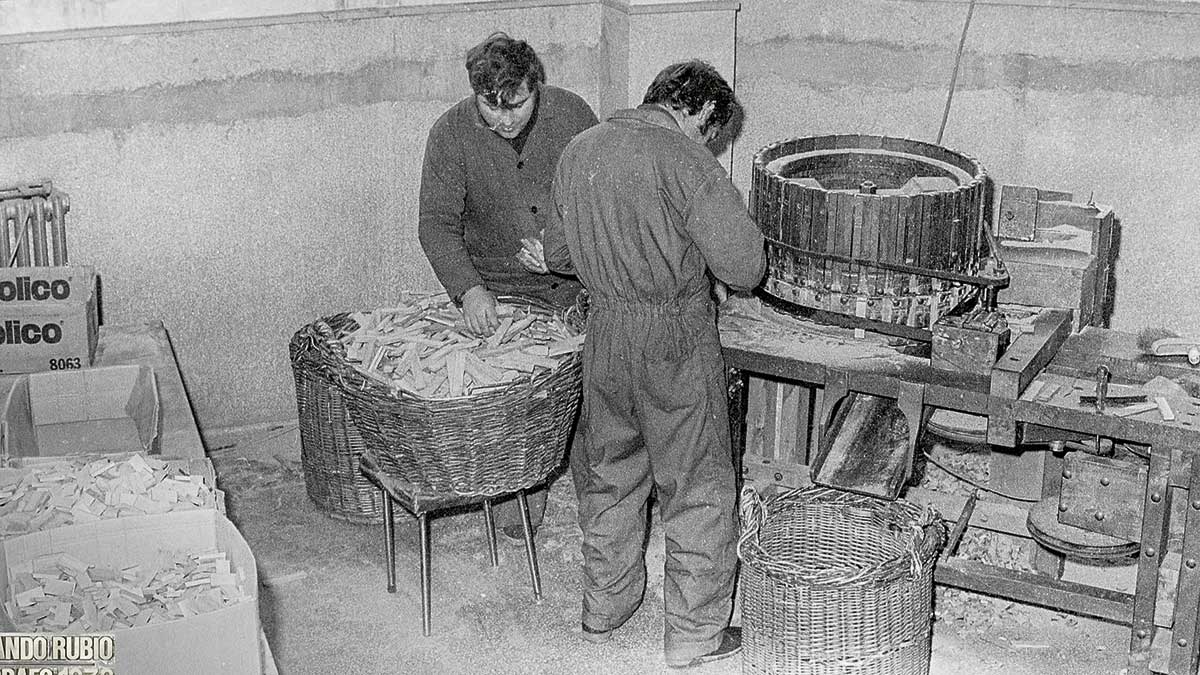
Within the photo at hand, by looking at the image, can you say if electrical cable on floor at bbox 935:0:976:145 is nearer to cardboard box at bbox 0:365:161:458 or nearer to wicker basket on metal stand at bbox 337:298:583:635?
wicker basket on metal stand at bbox 337:298:583:635

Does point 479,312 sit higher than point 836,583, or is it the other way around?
point 479,312

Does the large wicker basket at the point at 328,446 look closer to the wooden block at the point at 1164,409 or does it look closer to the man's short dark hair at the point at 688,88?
the man's short dark hair at the point at 688,88

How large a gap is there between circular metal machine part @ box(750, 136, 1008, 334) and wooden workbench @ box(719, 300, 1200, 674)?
12cm

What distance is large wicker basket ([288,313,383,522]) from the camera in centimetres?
546

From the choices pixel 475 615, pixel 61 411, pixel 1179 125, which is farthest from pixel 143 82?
pixel 1179 125

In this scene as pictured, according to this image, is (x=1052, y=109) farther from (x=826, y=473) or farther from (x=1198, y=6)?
(x=826, y=473)

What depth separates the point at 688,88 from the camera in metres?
4.20

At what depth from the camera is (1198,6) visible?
575cm

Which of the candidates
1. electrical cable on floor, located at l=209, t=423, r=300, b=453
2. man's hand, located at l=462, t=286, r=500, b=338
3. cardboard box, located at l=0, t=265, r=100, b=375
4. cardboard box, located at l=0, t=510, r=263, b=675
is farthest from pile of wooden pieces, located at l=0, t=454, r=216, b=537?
electrical cable on floor, located at l=209, t=423, r=300, b=453

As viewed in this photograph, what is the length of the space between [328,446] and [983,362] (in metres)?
2.65

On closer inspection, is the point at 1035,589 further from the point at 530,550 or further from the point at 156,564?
the point at 156,564

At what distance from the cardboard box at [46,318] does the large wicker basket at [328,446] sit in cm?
82

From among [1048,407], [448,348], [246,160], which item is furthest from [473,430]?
[246,160]

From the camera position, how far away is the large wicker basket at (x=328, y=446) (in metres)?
5.46
